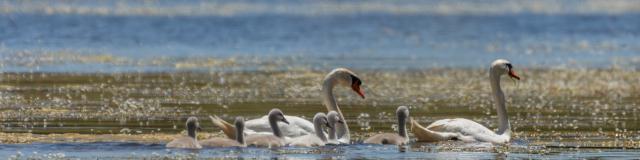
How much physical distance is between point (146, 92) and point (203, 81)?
132 inches

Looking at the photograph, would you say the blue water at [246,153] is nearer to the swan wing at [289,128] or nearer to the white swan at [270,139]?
the white swan at [270,139]

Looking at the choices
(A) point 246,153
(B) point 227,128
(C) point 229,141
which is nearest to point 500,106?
(B) point 227,128

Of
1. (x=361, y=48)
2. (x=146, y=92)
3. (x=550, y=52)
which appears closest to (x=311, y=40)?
(x=361, y=48)

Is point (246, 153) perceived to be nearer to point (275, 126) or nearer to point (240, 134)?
point (240, 134)

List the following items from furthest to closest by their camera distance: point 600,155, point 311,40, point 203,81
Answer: point 311,40 < point 203,81 < point 600,155

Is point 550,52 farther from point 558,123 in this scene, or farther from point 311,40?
point 558,123

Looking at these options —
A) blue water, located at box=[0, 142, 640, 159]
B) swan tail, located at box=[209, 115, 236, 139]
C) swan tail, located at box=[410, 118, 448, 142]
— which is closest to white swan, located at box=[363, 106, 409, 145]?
swan tail, located at box=[410, 118, 448, 142]

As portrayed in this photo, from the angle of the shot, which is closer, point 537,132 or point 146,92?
point 537,132

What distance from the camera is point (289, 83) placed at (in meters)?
28.4

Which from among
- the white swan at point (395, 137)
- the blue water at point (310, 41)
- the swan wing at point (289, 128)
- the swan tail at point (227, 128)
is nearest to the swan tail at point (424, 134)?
the white swan at point (395, 137)

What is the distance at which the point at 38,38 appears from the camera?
4534 cm

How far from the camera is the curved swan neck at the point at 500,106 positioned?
1906 cm

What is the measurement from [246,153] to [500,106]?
424 centimetres

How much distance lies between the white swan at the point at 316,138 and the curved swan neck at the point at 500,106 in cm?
213
